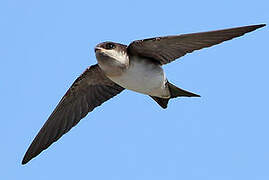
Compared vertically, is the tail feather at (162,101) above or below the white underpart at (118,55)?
below

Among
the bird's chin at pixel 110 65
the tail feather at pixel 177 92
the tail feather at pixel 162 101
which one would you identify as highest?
the bird's chin at pixel 110 65

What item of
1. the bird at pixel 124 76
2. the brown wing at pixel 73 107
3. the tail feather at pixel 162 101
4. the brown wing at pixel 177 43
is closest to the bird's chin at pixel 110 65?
the bird at pixel 124 76

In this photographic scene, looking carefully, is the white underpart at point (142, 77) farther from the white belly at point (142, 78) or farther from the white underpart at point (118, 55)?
the white underpart at point (118, 55)

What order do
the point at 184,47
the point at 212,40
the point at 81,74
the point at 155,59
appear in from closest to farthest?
1. the point at 212,40
2. the point at 184,47
3. the point at 155,59
4. the point at 81,74

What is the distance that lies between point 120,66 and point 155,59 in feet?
2.11

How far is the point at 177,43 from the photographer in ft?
26.7

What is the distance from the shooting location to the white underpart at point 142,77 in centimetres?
859

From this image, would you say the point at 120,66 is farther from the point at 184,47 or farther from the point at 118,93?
the point at 118,93

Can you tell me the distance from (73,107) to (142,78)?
1.86 m

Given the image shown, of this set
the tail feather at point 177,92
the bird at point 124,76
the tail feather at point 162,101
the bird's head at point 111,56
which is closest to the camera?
the bird at point 124,76

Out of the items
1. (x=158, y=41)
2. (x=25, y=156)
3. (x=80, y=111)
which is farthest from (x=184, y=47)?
(x=25, y=156)

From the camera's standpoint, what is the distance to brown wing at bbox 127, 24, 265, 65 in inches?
293

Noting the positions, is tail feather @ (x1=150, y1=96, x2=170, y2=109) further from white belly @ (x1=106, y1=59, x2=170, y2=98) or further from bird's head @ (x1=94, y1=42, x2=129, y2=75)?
bird's head @ (x1=94, y1=42, x2=129, y2=75)

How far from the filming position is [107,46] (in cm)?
828
